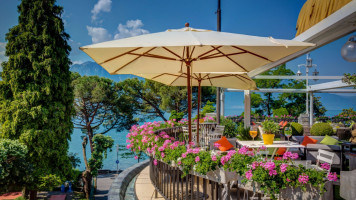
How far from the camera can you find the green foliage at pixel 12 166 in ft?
Answer: 26.9

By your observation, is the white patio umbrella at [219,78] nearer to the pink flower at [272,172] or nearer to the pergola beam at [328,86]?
the pink flower at [272,172]

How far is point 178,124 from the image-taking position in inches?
305

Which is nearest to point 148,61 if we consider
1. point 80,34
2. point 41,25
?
point 41,25

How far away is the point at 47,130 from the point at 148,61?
975 cm

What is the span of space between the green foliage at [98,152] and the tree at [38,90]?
385cm

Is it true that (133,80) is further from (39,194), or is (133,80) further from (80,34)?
(80,34)

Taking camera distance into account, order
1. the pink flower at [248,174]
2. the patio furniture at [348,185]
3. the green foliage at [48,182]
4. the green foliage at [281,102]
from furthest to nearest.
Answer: the green foliage at [281,102]
the green foliage at [48,182]
the pink flower at [248,174]
the patio furniture at [348,185]

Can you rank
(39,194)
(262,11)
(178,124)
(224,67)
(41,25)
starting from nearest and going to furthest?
(224,67)
(178,124)
(41,25)
(39,194)
(262,11)

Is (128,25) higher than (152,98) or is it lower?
higher

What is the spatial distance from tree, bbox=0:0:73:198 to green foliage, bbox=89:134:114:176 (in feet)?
12.6

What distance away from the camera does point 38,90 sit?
38.7 ft

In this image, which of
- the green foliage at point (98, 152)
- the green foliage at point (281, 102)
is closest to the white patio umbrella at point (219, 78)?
the green foliage at point (98, 152)

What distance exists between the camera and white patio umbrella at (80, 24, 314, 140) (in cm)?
251

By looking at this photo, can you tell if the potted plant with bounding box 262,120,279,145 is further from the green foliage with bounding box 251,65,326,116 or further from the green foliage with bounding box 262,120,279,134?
the green foliage with bounding box 251,65,326,116
